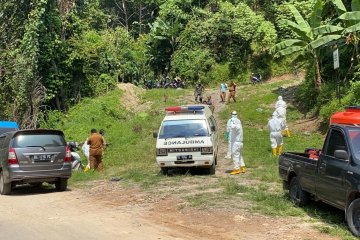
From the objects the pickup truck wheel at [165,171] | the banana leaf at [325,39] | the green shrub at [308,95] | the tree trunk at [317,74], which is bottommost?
the pickup truck wheel at [165,171]

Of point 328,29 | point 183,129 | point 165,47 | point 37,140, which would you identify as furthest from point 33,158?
point 165,47

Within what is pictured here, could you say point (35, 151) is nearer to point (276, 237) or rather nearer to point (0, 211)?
point (0, 211)

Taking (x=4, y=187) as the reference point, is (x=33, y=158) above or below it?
above

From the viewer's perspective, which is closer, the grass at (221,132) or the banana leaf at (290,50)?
the grass at (221,132)

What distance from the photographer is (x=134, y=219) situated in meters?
9.40

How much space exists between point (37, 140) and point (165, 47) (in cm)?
3505

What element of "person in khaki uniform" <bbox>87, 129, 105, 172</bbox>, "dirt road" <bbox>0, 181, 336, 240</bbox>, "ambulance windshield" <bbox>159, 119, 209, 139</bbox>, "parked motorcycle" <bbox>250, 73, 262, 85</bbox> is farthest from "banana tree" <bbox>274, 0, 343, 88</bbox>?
"parked motorcycle" <bbox>250, 73, 262, 85</bbox>

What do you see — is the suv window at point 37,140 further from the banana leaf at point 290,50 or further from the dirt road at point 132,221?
the banana leaf at point 290,50

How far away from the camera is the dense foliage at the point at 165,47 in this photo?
23.7 meters

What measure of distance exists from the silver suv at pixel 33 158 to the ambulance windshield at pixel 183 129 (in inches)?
127

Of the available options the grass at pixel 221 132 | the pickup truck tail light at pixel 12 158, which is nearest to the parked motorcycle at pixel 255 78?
the grass at pixel 221 132

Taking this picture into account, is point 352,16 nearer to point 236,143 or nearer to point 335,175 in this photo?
point 236,143

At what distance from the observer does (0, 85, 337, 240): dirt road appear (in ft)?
26.2

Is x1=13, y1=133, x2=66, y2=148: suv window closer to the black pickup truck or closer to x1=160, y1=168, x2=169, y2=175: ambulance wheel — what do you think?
x1=160, y1=168, x2=169, y2=175: ambulance wheel
